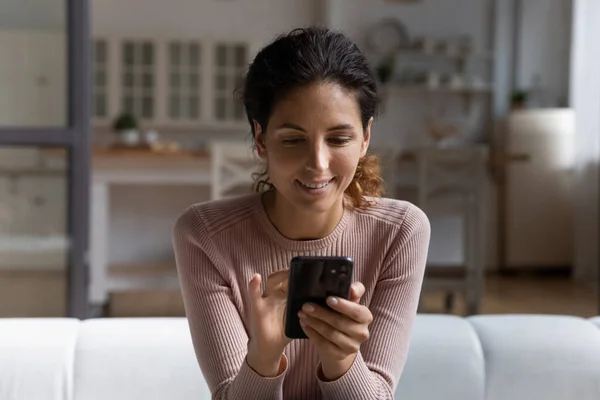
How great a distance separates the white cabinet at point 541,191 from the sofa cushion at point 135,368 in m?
4.86

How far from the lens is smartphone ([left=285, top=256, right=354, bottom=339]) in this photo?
103 centimetres

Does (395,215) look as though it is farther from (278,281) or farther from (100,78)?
(100,78)

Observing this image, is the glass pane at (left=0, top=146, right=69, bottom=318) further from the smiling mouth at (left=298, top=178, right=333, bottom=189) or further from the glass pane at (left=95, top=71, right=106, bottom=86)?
the glass pane at (left=95, top=71, right=106, bottom=86)

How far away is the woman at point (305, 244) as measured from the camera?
3.72 feet

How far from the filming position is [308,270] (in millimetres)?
1038

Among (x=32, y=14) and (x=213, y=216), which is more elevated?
(x=32, y=14)

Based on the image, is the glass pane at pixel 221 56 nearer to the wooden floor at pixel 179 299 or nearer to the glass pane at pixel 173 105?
the glass pane at pixel 173 105

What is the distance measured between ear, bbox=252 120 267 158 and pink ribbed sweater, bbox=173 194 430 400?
108 mm

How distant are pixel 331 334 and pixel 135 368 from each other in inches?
21.4

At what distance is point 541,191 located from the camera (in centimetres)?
612

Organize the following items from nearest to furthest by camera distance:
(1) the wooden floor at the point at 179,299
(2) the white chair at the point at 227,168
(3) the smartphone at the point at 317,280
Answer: (3) the smartphone at the point at 317,280 < (1) the wooden floor at the point at 179,299 < (2) the white chair at the point at 227,168

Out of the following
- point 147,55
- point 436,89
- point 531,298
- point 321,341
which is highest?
point 147,55

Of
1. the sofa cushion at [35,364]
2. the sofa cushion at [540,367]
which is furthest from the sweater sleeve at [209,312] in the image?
the sofa cushion at [540,367]

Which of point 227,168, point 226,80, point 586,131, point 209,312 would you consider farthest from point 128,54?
point 209,312
